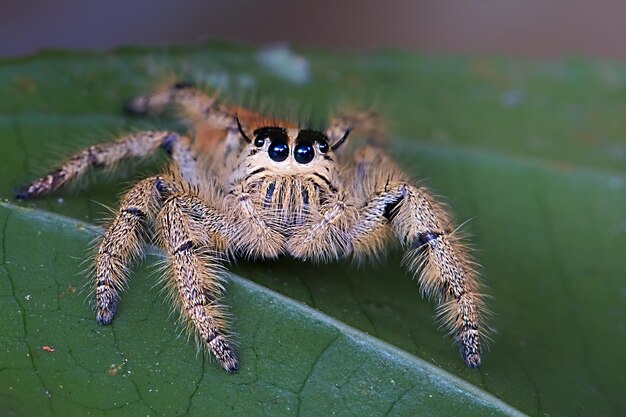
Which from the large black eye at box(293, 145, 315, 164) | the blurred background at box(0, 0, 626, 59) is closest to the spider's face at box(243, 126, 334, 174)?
the large black eye at box(293, 145, 315, 164)

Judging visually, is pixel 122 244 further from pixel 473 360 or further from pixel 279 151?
pixel 473 360

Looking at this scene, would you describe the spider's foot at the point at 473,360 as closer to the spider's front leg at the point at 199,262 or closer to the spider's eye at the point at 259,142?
the spider's front leg at the point at 199,262

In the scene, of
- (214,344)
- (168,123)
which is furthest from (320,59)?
(214,344)

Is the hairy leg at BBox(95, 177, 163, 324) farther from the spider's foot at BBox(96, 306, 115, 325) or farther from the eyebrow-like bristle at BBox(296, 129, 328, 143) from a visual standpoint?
the eyebrow-like bristle at BBox(296, 129, 328, 143)

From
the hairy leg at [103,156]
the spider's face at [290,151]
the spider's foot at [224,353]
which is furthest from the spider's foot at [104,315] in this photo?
the spider's face at [290,151]

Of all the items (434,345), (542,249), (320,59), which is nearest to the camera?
(434,345)

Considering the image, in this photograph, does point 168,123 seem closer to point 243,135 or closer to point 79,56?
point 79,56
